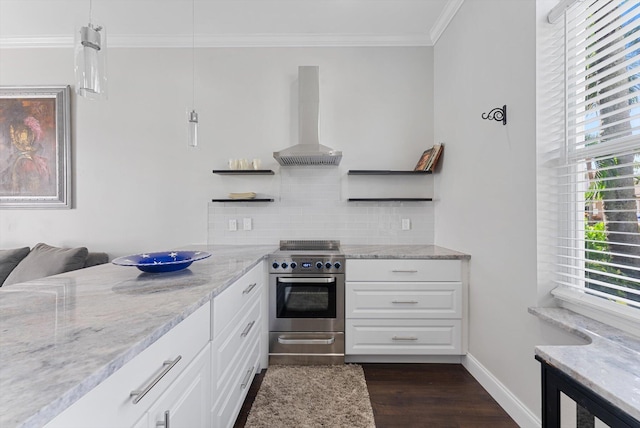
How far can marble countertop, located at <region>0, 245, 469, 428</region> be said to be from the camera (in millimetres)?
511

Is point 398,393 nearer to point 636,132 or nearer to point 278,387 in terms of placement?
point 278,387

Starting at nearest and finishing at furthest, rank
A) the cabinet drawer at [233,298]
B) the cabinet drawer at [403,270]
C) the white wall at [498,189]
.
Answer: the cabinet drawer at [233,298] < the white wall at [498,189] < the cabinet drawer at [403,270]

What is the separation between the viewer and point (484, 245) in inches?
83.1

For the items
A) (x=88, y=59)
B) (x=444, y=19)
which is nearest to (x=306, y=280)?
(x=88, y=59)

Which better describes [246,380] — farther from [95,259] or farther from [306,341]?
[95,259]

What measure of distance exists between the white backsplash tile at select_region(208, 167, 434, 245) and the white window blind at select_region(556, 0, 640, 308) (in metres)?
1.59

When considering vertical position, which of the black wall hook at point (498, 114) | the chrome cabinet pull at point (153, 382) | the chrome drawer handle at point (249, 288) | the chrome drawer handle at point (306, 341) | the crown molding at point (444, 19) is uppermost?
the crown molding at point (444, 19)

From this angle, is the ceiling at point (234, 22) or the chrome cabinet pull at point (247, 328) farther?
the ceiling at point (234, 22)

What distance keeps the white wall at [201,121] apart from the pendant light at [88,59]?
1882mm

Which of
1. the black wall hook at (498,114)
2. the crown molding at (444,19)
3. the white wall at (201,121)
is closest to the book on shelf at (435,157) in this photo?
the white wall at (201,121)

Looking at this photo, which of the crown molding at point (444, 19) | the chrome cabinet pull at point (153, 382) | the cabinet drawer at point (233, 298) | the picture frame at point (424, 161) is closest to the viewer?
the chrome cabinet pull at point (153, 382)

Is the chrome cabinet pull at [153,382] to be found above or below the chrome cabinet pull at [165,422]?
above

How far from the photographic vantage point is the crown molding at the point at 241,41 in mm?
3043

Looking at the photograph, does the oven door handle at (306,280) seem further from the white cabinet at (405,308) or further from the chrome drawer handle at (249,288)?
the chrome drawer handle at (249,288)
